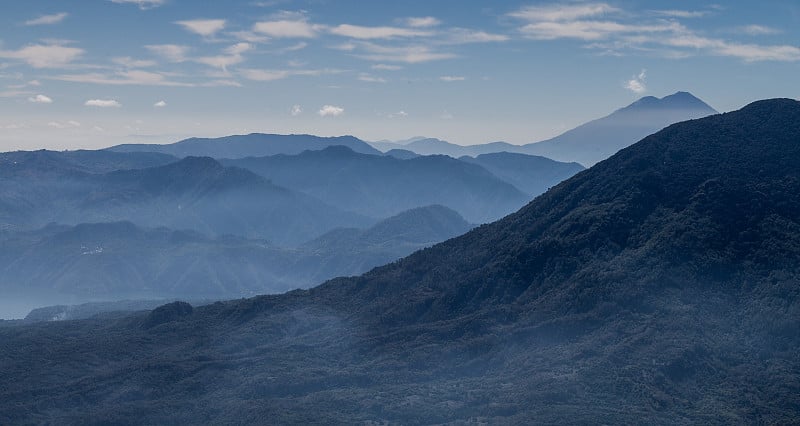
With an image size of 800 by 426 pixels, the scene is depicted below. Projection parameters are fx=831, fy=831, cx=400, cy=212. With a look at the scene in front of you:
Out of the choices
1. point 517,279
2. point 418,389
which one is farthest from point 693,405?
point 517,279

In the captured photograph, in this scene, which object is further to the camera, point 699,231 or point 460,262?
point 460,262

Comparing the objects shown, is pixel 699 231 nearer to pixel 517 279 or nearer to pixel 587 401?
pixel 517 279

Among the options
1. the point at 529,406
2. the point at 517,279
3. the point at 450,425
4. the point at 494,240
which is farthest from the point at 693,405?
the point at 494,240

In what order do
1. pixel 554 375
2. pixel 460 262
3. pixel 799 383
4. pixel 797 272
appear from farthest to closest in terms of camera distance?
pixel 460 262 → pixel 797 272 → pixel 554 375 → pixel 799 383

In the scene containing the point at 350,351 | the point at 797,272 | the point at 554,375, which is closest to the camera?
the point at 554,375

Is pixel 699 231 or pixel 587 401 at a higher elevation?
pixel 699 231

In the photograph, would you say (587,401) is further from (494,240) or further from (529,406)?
(494,240)

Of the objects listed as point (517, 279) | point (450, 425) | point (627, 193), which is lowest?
point (450, 425)
